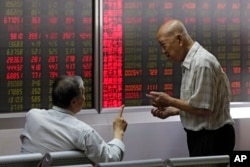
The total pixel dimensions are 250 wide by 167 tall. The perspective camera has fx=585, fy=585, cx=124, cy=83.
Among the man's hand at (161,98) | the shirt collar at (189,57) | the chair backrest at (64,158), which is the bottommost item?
the chair backrest at (64,158)

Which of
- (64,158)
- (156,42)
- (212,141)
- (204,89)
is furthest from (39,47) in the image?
(64,158)

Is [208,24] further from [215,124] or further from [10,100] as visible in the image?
[10,100]

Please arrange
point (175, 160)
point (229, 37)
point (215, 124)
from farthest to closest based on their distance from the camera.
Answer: point (229, 37)
point (215, 124)
point (175, 160)

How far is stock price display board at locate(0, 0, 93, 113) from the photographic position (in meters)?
3.37

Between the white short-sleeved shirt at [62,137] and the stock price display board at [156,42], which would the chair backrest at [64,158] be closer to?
the white short-sleeved shirt at [62,137]

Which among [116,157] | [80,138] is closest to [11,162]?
[80,138]

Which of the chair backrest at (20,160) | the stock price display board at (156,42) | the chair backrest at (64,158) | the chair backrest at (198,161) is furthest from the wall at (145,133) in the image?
the chair backrest at (198,161)

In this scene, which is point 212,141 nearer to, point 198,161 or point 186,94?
point 186,94

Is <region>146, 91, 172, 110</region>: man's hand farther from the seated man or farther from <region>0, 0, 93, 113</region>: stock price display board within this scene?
<region>0, 0, 93, 113</region>: stock price display board

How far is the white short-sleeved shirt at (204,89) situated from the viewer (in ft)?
9.63

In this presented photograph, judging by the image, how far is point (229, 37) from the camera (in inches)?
156

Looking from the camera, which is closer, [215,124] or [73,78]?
[73,78]

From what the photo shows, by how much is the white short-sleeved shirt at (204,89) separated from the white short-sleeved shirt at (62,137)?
0.61 meters

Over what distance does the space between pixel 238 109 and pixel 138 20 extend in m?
0.94
